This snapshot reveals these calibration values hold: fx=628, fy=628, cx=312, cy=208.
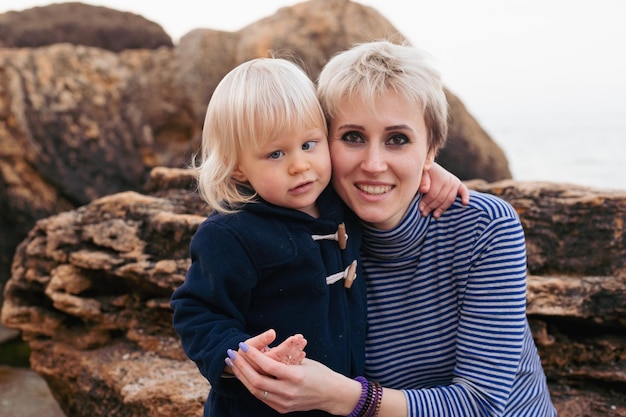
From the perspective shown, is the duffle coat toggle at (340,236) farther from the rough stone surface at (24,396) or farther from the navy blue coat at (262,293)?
the rough stone surface at (24,396)

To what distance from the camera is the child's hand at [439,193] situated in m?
2.07

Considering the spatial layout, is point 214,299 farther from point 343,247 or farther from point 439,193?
point 439,193

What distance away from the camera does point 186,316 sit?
1.83m

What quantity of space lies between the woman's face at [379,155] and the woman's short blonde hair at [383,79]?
0.08 feet

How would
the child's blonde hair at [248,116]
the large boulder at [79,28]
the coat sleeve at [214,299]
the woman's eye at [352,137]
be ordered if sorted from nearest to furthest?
the coat sleeve at [214,299] → the child's blonde hair at [248,116] → the woman's eye at [352,137] → the large boulder at [79,28]

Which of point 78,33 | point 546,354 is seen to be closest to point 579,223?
point 546,354

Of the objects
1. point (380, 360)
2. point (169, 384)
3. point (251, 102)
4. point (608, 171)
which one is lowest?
point (608, 171)

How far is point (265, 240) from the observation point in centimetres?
187

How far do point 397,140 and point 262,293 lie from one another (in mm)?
635

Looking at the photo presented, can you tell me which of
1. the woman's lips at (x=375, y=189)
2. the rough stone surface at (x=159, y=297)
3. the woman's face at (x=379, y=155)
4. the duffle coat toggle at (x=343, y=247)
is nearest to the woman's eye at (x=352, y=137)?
the woman's face at (x=379, y=155)

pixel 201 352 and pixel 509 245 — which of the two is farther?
pixel 509 245

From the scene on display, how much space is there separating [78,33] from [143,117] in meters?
1.75

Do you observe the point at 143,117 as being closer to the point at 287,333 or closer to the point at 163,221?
the point at 163,221

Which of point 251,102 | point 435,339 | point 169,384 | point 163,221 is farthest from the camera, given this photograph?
point 163,221
